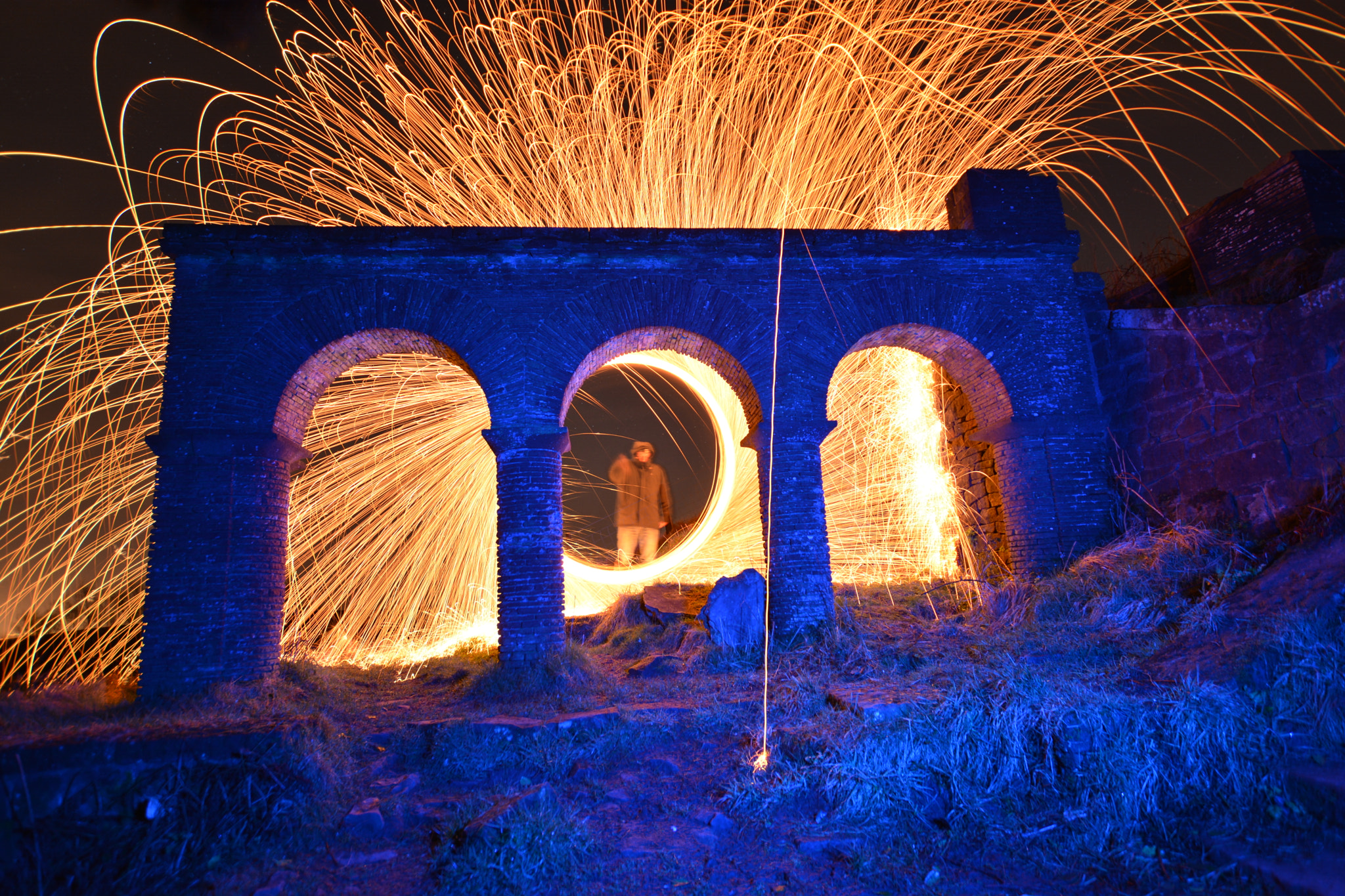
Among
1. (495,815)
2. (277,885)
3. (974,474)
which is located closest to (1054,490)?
(974,474)

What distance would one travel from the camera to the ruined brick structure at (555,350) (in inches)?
239

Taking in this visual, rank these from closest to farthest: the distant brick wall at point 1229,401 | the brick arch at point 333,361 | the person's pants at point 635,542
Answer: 1. the distant brick wall at point 1229,401
2. the brick arch at point 333,361
3. the person's pants at point 635,542

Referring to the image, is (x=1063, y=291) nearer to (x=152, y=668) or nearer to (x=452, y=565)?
(x=452, y=565)

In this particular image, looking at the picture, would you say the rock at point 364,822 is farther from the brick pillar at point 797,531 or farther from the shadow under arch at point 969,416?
the shadow under arch at point 969,416

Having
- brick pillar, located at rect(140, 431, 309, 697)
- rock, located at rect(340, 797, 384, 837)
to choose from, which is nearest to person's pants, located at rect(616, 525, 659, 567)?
brick pillar, located at rect(140, 431, 309, 697)

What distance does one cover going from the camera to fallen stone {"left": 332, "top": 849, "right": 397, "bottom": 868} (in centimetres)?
364

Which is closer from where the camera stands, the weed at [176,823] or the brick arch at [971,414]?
the weed at [176,823]

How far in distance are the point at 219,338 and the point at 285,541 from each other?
2.00 m

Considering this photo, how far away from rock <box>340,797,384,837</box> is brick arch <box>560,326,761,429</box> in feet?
12.1

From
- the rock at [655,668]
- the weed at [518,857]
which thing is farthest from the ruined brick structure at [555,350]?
the weed at [518,857]

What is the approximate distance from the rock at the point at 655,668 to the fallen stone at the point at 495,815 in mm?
2028

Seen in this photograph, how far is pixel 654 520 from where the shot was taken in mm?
10734

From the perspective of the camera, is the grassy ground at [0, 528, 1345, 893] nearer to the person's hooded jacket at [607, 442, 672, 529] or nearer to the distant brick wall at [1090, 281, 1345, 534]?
the distant brick wall at [1090, 281, 1345, 534]

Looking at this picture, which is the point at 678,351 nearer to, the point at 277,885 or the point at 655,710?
the point at 655,710
